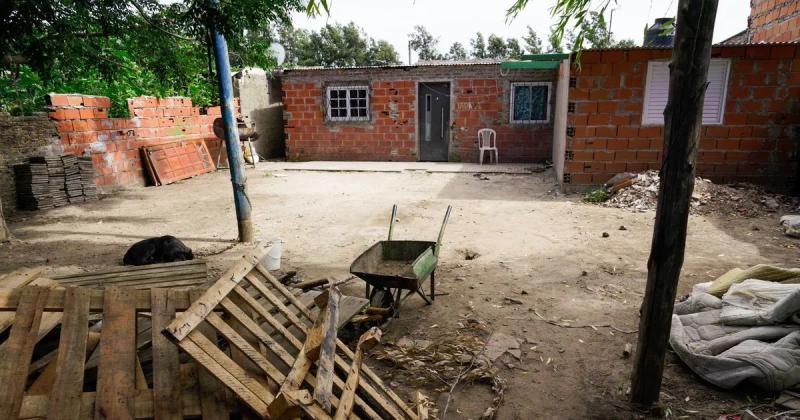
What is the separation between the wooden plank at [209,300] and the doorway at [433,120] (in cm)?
1214

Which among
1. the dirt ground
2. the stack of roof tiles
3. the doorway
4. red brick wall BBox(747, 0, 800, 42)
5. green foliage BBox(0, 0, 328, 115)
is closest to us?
the dirt ground

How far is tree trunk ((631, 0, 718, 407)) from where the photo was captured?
2.30 meters

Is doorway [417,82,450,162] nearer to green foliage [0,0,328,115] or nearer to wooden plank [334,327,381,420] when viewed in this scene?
green foliage [0,0,328,115]

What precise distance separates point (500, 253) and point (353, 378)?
3.79 meters

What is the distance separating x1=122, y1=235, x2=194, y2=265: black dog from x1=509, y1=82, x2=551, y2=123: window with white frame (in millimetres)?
10973

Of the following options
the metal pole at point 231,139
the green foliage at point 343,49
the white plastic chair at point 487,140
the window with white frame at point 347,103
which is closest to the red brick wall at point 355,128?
the window with white frame at point 347,103

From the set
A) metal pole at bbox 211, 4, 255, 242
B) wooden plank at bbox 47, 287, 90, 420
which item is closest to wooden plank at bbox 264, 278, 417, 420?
wooden plank at bbox 47, 287, 90, 420

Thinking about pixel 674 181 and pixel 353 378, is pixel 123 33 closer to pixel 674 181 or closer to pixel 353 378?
pixel 353 378

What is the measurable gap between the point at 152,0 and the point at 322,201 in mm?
4441

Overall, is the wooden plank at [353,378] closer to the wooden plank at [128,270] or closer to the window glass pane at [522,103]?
the wooden plank at [128,270]

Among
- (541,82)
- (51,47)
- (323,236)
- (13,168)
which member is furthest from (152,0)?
(541,82)

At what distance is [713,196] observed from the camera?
783 cm

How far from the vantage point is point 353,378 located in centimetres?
236

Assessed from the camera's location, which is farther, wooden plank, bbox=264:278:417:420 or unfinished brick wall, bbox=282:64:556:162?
unfinished brick wall, bbox=282:64:556:162
